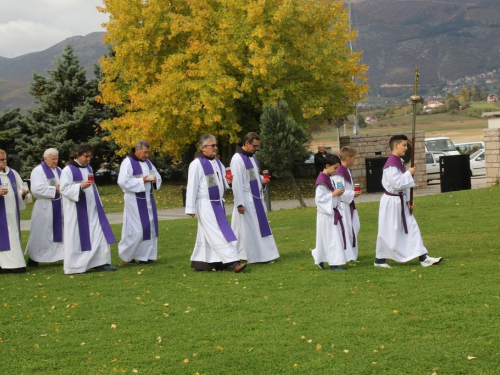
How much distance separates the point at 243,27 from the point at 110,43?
7720 mm

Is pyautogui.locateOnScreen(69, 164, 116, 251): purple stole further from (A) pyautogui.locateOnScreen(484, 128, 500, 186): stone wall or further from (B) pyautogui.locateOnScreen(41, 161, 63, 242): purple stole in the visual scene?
(A) pyautogui.locateOnScreen(484, 128, 500, 186): stone wall

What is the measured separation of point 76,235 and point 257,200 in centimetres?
298

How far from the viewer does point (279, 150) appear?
25266mm

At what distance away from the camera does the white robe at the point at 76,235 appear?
40.2ft

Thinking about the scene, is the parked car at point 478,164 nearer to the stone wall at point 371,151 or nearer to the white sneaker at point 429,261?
the stone wall at point 371,151

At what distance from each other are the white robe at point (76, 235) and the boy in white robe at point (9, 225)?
1.01 meters

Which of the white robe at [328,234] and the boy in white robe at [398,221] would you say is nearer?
the boy in white robe at [398,221]

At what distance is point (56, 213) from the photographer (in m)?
14.1

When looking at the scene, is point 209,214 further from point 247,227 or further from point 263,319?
point 263,319

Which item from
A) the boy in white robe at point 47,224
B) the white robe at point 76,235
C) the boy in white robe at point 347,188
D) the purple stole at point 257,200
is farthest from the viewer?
the boy in white robe at point 47,224

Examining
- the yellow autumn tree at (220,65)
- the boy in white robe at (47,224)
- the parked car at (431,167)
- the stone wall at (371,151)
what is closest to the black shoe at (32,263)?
the boy in white robe at (47,224)

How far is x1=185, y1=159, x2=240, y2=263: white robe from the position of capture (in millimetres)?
11633

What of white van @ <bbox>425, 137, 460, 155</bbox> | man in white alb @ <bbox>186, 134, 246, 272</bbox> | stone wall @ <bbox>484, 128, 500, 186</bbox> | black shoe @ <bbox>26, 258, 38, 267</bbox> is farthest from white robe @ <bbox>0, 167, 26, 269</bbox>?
white van @ <bbox>425, 137, 460, 155</bbox>

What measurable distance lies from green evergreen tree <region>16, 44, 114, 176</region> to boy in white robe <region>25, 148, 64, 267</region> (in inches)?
804
